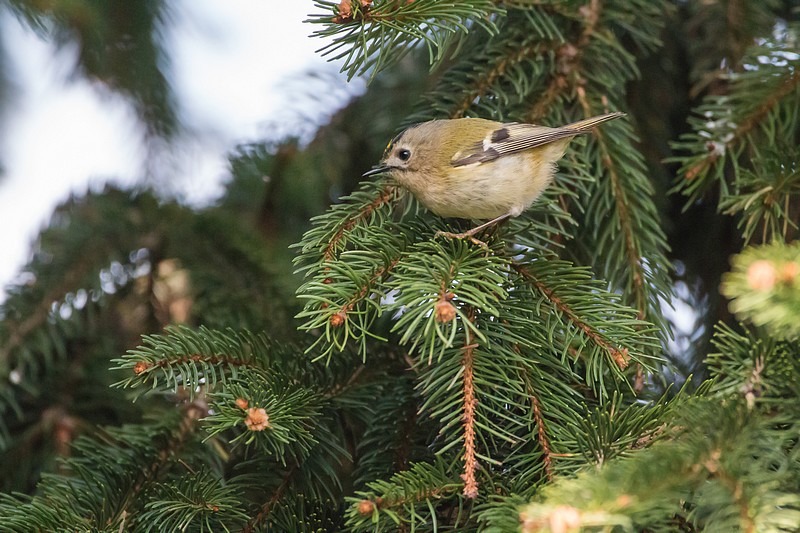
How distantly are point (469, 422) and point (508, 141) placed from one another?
0.95 meters

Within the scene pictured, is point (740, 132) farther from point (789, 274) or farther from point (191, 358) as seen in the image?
point (191, 358)

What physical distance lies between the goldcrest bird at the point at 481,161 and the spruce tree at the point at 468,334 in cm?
5

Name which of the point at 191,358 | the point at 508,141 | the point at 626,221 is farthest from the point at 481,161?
the point at 191,358

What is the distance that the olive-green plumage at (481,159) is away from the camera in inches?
71.6

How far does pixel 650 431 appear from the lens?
1.15 meters

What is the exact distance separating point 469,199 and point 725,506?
112cm

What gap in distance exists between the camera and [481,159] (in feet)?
6.65

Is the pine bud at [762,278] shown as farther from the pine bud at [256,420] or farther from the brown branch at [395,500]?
the pine bud at [256,420]

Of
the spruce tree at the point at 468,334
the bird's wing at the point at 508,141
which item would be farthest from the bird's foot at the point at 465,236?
the bird's wing at the point at 508,141

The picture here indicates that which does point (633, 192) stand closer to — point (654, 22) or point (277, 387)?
point (654, 22)

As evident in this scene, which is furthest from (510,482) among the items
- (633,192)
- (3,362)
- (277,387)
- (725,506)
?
(3,362)

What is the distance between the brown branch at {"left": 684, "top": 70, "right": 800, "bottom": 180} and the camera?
1.71 m

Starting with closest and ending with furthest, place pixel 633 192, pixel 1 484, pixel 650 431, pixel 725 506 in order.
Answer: pixel 725 506 → pixel 650 431 → pixel 633 192 → pixel 1 484

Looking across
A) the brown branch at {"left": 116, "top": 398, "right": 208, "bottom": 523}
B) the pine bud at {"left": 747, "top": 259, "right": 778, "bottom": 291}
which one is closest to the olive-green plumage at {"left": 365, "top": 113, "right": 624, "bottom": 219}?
the brown branch at {"left": 116, "top": 398, "right": 208, "bottom": 523}
